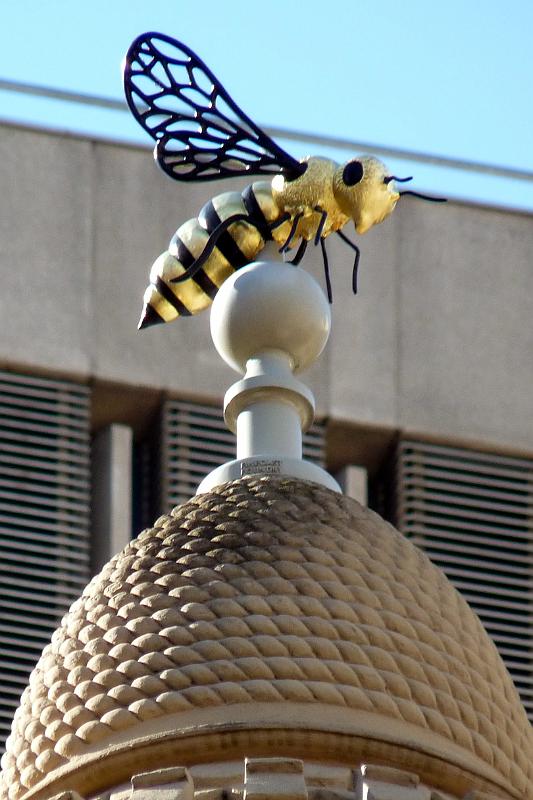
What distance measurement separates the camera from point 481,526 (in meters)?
30.7

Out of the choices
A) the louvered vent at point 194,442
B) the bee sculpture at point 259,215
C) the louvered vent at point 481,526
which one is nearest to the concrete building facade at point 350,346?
the louvered vent at point 481,526

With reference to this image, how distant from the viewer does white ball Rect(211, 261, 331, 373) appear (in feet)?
37.3

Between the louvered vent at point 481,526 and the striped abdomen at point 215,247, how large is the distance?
1762 cm

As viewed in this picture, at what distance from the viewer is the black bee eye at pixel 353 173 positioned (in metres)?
11.8

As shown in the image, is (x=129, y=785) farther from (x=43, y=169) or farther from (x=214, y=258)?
(x=43, y=169)

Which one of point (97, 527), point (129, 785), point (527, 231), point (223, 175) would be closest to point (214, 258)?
point (223, 175)

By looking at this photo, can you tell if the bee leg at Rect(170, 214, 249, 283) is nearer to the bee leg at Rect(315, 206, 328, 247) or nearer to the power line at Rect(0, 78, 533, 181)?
the bee leg at Rect(315, 206, 328, 247)

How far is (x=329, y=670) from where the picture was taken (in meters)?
10.4

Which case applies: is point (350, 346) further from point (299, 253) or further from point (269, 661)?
point (269, 661)

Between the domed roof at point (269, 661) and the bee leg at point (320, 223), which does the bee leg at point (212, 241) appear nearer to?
the bee leg at point (320, 223)

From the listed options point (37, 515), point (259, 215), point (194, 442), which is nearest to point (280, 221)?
point (259, 215)

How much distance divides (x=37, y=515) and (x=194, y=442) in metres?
1.86

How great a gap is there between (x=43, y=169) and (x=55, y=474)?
296 cm

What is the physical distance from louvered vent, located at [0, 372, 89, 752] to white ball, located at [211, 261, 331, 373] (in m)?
15.3
